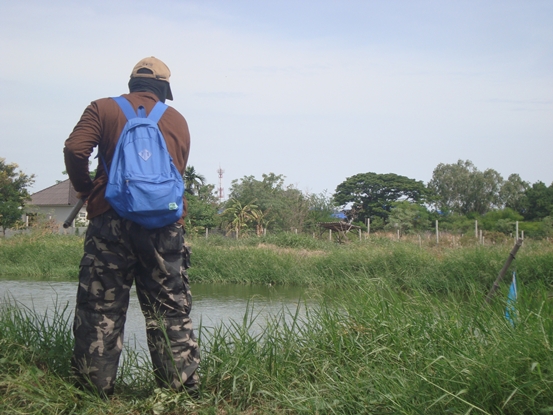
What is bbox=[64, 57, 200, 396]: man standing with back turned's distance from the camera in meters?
Answer: 2.56

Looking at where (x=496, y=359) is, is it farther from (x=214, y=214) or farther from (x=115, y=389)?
(x=214, y=214)

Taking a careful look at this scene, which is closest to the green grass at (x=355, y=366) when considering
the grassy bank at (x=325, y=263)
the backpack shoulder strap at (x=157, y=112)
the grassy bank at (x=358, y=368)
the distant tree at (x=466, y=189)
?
the grassy bank at (x=358, y=368)

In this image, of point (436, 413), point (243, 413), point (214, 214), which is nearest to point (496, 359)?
point (436, 413)

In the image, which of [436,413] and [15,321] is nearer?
[436,413]

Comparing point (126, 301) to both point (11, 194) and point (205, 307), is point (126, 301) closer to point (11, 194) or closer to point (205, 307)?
point (205, 307)

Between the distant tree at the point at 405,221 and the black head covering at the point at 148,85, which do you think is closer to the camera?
the black head covering at the point at 148,85

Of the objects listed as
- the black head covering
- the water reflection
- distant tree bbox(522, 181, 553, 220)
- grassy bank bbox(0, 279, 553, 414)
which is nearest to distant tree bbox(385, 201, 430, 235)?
distant tree bbox(522, 181, 553, 220)

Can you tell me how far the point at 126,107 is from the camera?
2.75 m

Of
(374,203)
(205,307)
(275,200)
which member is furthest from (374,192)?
(205,307)

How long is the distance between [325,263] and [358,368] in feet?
35.3

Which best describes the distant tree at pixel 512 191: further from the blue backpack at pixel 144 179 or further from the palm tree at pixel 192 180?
the blue backpack at pixel 144 179

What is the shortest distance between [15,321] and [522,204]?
42832mm

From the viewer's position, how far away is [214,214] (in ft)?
118

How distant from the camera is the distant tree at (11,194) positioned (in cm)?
3053
